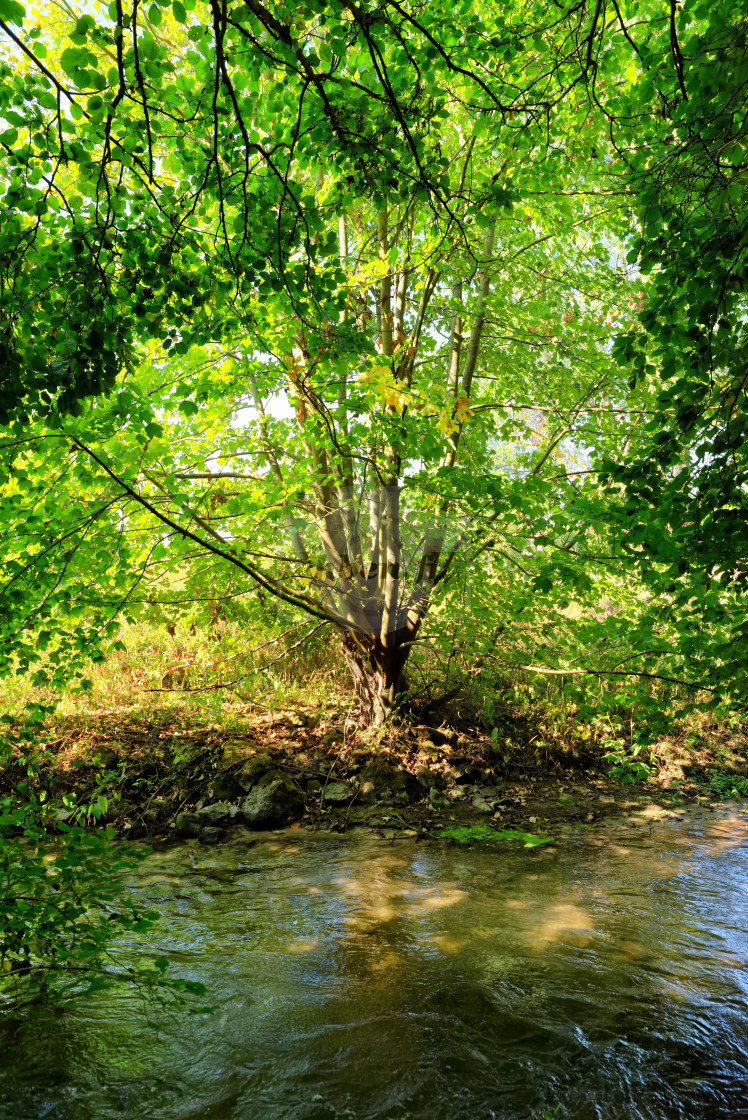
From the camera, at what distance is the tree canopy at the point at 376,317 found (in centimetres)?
290

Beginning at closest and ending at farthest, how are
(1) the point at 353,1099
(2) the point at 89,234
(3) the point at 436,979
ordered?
(1) the point at 353,1099
(2) the point at 89,234
(3) the point at 436,979

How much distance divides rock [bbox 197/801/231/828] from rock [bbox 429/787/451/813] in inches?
87.8

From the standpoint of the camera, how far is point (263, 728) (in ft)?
28.1

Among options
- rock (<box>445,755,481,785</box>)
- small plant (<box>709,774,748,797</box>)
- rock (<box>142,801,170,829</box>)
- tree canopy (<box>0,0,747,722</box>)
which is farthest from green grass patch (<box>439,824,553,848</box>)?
small plant (<box>709,774,748,797</box>)

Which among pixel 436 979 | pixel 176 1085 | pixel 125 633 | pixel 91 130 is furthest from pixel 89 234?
pixel 125 633

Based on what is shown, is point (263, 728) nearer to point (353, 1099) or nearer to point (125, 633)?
point (125, 633)

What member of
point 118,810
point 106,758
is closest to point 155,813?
point 118,810

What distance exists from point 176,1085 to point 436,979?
1.55 meters

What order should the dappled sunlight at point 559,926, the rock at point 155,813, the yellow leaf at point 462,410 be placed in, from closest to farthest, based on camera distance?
the dappled sunlight at point 559,926
the yellow leaf at point 462,410
the rock at point 155,813

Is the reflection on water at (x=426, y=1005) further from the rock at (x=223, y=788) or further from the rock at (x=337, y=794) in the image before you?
the rock at (x=337, y=794)

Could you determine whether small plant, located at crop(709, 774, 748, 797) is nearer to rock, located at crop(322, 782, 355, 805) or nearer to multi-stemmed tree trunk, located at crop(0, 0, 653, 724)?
multi-stemmed tree trunk, located at crop(0, 0, 653, 724)

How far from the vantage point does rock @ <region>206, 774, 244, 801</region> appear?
23.6ft

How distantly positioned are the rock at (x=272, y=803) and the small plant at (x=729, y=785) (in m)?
5.21

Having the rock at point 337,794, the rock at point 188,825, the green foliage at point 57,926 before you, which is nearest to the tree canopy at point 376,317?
the rock at point 337,794
